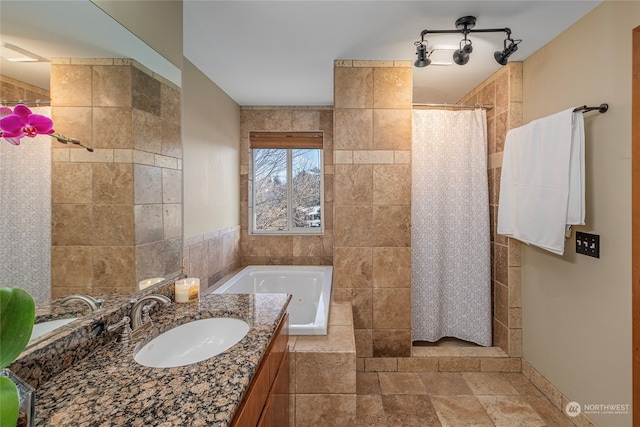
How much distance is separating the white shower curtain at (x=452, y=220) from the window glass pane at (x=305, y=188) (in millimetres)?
1402

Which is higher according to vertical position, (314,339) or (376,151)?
(376,151)

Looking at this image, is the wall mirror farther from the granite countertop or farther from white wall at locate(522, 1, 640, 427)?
white wall at locate(522, 1, 640, 427)

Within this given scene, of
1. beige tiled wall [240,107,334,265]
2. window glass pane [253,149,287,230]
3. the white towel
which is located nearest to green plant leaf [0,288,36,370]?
the white towel

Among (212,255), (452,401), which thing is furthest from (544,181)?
(212,255)

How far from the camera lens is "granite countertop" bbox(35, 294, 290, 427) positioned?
2.21 feet

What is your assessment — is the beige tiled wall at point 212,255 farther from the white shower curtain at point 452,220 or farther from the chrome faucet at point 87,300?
the white shower curtain at point 452,220

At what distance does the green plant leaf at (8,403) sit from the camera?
0.45 metres

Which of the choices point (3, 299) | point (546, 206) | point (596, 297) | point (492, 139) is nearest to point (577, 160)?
point (546, 206)

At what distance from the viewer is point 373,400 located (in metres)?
1.98

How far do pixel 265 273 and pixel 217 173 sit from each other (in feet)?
3.85

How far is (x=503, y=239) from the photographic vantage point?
234 centimetres

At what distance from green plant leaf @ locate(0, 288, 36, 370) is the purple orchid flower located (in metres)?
0.48

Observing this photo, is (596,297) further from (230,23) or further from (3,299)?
(230,23)

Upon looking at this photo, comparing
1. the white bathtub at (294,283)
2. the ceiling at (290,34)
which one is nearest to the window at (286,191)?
the white bathtub at (294,283)
